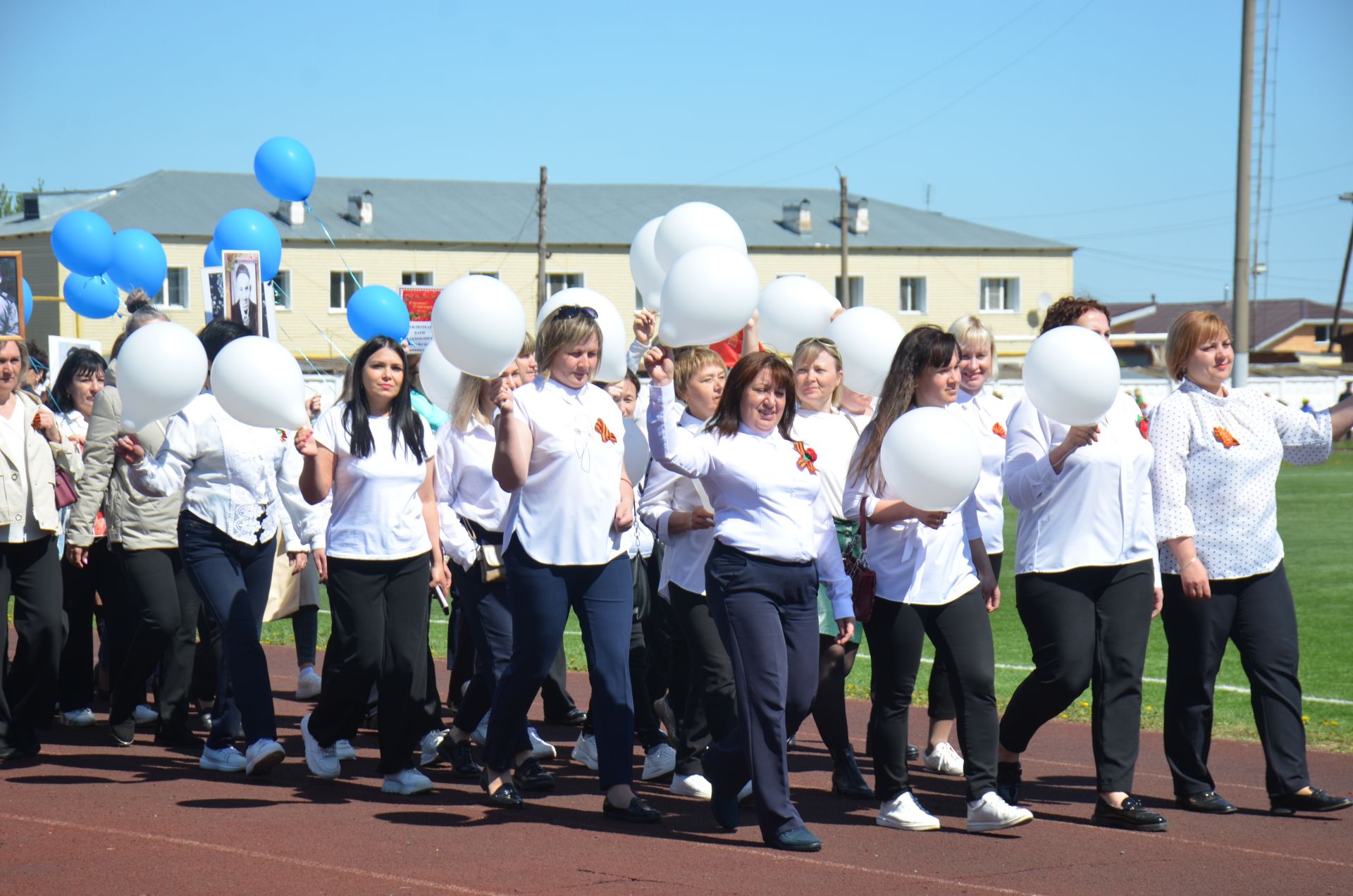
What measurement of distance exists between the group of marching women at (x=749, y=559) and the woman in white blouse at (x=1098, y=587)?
0.01m

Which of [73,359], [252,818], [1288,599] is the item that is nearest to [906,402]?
[1288,599]

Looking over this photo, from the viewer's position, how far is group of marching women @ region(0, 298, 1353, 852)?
565 cm

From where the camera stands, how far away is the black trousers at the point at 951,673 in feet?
18.6

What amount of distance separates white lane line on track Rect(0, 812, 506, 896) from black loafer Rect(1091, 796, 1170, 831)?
252cm

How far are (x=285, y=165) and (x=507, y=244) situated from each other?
46.3 meters

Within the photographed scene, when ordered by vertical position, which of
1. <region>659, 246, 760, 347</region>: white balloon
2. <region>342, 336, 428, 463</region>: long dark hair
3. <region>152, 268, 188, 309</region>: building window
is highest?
<region>152, 268, 188, 309</region>: building window

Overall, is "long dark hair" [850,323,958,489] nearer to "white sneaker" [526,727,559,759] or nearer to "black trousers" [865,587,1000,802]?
"black trousers" [865,587,1000,802]

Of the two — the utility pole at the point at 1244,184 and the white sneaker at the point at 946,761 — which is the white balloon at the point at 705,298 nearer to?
the white sneaker at the point at 946,761

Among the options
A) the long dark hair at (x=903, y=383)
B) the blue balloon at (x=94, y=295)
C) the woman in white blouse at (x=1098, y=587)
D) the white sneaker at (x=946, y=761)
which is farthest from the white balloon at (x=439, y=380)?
the blue balloon at (x=94, y=295)

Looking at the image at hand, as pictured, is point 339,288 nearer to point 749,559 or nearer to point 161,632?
point 161,632

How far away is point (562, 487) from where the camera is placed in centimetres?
580

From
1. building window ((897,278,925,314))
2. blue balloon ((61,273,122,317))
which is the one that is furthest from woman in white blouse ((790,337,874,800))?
building window ((897,278,925,314))

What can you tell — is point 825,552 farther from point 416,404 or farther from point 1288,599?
point 416,404

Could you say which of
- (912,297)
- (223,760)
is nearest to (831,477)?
(223,760)
